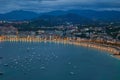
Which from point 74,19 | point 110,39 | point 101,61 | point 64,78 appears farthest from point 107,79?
point 74,19

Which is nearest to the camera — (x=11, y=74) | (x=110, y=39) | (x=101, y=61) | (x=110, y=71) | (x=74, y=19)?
(x=11, y=74)

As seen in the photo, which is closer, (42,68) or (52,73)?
(52,73)

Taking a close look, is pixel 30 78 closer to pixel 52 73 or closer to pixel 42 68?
pixel 52 73

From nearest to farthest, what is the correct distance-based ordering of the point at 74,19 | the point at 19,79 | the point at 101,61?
the point at 19,79, the point at 101,61, the point at 74,19

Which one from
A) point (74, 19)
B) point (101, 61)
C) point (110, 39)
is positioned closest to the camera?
point (101, 61)

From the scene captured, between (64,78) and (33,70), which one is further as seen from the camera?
(33,70)

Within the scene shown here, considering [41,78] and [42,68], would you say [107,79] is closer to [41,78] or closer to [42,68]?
[41,78]

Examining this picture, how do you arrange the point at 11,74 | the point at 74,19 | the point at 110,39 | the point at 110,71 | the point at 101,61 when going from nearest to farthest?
1. the point at 11,74
2. the point at 110,71
3. the point at 101,61
4. the point at 110,39
5. the point at 74,19

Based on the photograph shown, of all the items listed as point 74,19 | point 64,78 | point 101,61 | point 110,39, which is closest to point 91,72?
point 64,78
